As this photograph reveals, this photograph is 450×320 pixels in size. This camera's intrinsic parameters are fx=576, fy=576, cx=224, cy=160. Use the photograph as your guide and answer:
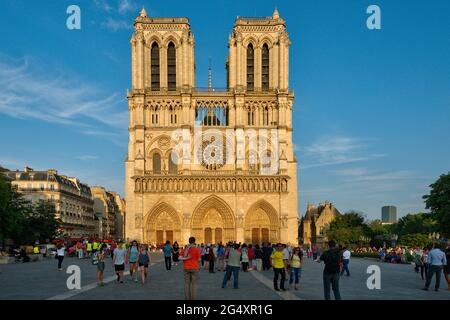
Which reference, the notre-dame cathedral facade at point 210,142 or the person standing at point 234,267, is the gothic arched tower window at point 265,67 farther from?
the person standing at point 234,267

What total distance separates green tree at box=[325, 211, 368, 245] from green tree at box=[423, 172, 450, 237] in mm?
19411

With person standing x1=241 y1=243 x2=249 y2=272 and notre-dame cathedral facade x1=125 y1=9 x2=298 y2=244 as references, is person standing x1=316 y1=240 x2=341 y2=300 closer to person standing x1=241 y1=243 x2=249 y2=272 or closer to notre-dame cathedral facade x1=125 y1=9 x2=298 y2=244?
person standing x1=241 y1=243 x2=249 y2=272

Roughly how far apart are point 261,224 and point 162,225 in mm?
11165

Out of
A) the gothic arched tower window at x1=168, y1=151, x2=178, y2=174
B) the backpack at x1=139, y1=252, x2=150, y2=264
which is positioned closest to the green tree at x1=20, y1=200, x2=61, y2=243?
the gothic arched tower window at x1=168, y1=151, x2=178, y2=174

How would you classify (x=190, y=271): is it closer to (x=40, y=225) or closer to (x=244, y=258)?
(x=244, y=258)

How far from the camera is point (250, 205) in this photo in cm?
6425

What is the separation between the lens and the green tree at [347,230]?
2623 inches

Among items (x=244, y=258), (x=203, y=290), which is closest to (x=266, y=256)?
(x=244, y=258)

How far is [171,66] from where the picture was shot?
68.2m

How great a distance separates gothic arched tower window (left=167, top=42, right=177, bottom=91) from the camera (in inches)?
2675

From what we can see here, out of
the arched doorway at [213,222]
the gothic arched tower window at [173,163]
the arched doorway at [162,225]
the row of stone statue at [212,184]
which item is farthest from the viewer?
the gothic arched tower window at [173,163]

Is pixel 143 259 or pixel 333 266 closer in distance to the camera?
pixel 333 266

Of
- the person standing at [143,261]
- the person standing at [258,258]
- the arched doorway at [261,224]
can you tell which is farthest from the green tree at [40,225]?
the person standing at [143,261]

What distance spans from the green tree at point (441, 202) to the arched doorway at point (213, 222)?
23851 millimetres
